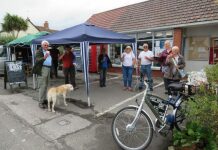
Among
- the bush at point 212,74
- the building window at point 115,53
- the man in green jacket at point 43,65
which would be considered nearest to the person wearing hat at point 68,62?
the man in green jacket at point 43,65

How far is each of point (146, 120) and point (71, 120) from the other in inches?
92.4

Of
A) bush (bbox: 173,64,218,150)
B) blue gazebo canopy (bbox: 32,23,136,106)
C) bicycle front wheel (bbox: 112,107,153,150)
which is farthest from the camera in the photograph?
blue gazebo canopy (bbox: 32,23,136,106)

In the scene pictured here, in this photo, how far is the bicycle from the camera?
3.76 m

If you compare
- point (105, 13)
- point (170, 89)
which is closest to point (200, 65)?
point (170, 89)

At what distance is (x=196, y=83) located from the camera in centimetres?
396

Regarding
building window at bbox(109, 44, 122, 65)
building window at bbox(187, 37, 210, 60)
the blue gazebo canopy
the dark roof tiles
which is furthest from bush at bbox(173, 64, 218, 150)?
building window at bbox(109, 44, 122, 65)

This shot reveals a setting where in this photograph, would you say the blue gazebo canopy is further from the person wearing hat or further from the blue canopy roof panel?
the person wearing hat

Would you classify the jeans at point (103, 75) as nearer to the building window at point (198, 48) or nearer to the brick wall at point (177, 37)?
the brick wall at point (177, 37)

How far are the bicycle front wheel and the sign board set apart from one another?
657 cm

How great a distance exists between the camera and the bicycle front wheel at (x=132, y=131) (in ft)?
12.2

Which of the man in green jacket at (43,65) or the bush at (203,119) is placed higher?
the man in green jacket at (43,65)

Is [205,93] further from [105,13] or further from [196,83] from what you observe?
[105,13]

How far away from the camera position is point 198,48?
1066cm

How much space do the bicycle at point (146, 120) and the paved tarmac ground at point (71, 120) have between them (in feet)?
0.97
